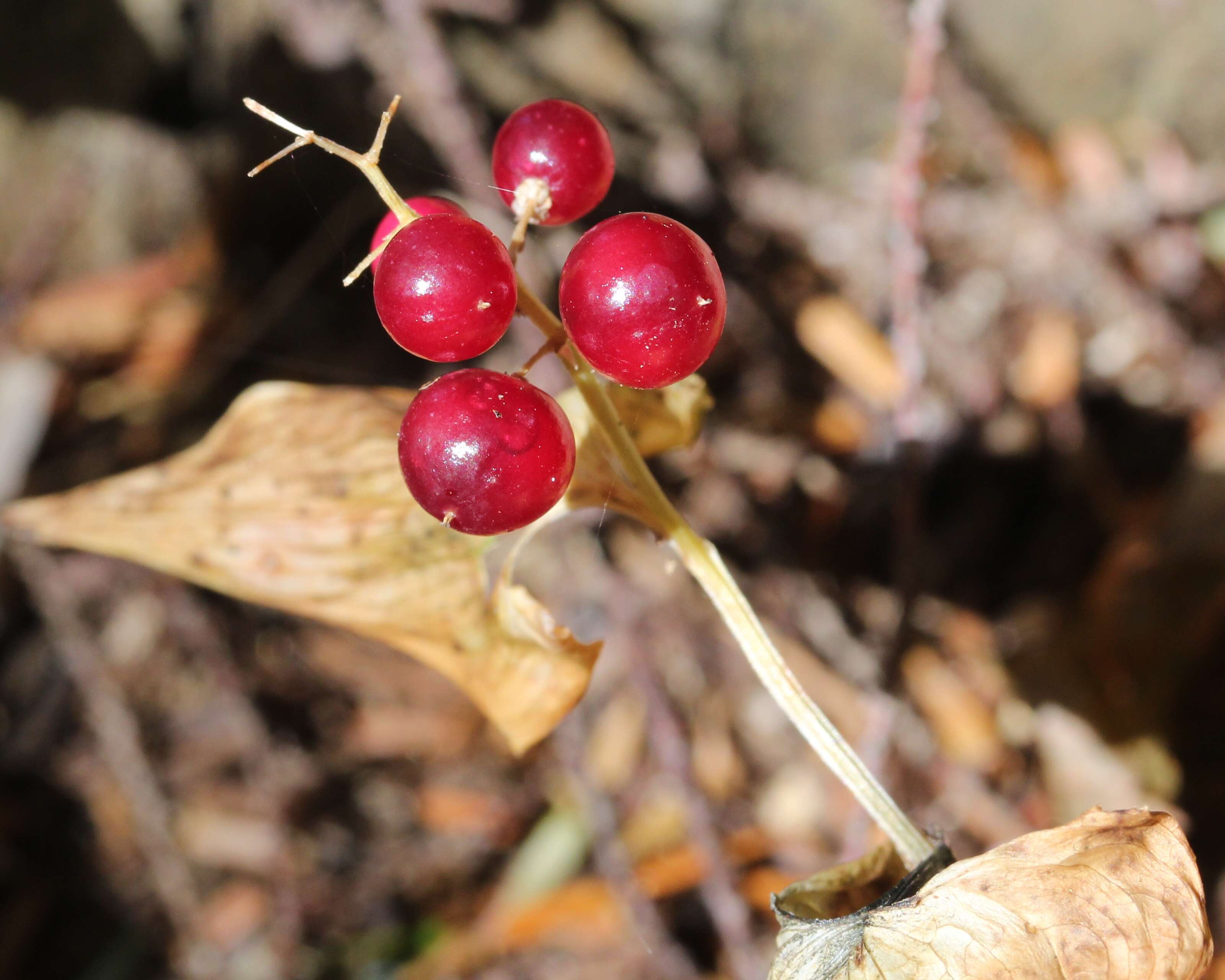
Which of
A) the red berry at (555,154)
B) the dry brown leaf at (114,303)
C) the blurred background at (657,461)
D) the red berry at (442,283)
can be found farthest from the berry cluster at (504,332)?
the dry brown leaf at (114,303)

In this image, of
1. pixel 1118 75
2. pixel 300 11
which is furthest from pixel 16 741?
pixel 1118 75

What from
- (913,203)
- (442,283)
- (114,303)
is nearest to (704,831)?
(913,203)

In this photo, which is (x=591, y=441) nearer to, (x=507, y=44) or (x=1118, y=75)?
(x=507, y=44)

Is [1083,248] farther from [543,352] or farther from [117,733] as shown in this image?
[117,733]

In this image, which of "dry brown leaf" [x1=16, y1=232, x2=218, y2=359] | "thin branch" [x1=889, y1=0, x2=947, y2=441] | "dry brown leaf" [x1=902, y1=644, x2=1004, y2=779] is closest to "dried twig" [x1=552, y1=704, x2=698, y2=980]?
"dry brown leaf" [x1=902, y1=644, x2=1004, y2=779]

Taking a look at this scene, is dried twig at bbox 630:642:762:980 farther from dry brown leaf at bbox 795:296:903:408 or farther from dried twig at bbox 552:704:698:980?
dry brown leaf at bbox 795:296:903:408

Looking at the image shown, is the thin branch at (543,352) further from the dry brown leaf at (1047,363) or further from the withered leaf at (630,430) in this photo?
the dry brown leaf at (1047,363)
